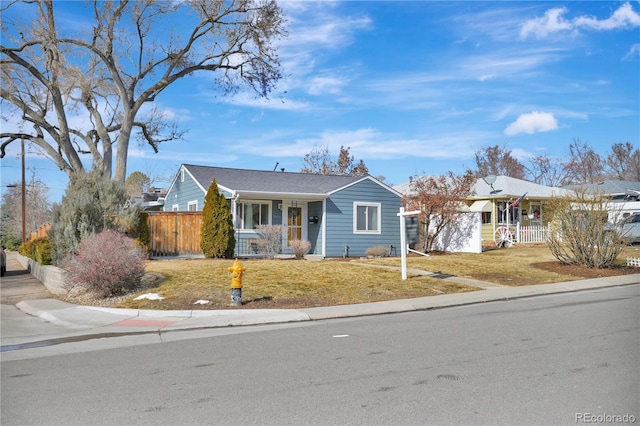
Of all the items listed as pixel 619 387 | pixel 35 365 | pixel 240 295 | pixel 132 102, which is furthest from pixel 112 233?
pixel 132 102

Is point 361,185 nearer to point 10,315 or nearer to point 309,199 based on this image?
point 309,199

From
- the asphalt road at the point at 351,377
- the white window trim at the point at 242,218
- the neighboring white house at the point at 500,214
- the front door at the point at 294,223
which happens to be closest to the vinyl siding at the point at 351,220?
the front door at the point at 294,223

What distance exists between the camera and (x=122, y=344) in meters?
9.16

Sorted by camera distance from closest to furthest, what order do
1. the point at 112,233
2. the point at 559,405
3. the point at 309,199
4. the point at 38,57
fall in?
the point at 559,405, the point at 112,233, the point at 309,199, the point at 38,57

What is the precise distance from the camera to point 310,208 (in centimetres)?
2544

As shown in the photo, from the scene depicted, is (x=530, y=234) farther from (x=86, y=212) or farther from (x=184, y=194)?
(x=86, y=212)

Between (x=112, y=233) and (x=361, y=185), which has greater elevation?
(x=361, y=185)

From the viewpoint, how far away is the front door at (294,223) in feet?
82.2

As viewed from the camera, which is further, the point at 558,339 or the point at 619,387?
the point at 558,339

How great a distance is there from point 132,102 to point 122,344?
22.9 meters

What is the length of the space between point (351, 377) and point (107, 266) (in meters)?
9.26

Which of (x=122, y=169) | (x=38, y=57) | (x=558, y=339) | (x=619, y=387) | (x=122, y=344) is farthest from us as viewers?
(x=122, y=169)

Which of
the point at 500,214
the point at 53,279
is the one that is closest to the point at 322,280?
the point at 53,279

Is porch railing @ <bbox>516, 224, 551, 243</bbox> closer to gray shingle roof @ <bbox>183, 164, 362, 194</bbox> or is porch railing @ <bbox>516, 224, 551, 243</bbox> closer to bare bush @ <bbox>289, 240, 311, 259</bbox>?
gray shingle roof @ <bbox>183, 164, 362, 194</bbox>
